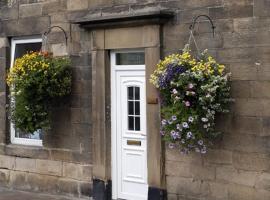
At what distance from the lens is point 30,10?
32.2 ft

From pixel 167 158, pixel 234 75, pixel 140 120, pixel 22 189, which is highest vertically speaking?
pixel 234 75

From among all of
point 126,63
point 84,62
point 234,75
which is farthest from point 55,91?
point 234,75

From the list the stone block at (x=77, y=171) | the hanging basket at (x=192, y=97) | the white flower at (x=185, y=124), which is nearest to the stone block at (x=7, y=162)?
the stone block at (x=77, y=171)

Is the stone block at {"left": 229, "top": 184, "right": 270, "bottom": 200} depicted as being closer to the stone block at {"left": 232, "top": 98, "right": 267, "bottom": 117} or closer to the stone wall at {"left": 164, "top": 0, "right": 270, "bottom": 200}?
the stone wall at {"left": 164, "top": 0, "right": 270, "bottom": 200}

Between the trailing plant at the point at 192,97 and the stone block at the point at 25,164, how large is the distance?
3.55 meters

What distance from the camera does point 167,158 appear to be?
798 cm

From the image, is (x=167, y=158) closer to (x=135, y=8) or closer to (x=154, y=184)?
(x=154, y=184)

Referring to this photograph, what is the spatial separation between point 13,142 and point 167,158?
148 inches

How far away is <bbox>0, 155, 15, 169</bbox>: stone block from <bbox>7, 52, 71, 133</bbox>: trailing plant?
1.40 metres

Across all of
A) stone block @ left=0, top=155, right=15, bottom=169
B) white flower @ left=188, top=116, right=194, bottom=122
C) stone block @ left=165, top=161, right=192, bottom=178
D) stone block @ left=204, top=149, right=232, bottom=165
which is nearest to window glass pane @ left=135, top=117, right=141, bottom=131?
stone block @ left=165, top=161, right=192, bottom=178

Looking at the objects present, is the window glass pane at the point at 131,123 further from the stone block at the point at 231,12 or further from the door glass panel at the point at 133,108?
the stone block at the point at 231,12

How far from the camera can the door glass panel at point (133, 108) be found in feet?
27.6

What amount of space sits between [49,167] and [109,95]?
1953 mm

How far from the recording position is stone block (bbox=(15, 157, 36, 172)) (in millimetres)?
9828
